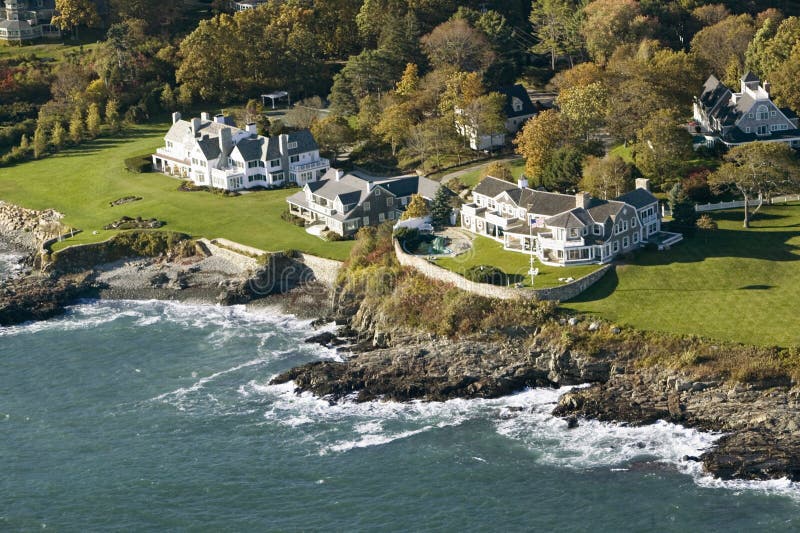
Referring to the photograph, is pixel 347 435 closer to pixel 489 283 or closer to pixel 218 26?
pixel 489 283

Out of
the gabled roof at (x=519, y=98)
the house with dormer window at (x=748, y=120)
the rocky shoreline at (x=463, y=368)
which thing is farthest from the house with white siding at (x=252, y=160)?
the house with dormer window at (x=748, y=120)

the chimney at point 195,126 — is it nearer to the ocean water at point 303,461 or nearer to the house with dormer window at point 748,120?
the ocean water at point 303,461

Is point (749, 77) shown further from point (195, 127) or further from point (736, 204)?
point (195, 127)

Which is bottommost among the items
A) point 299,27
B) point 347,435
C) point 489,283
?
point 347,435

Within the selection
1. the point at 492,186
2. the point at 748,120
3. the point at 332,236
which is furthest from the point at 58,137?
the point at 748,120

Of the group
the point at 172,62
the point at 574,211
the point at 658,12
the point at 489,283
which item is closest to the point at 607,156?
the point at 574,211

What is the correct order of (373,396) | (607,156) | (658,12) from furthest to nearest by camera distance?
1. (658,12)
2. (607,156)
3. (373,396)

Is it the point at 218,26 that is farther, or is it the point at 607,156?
the point at 218,26
